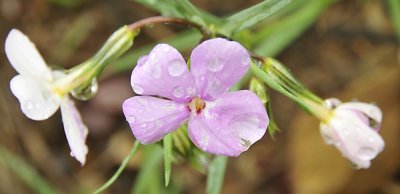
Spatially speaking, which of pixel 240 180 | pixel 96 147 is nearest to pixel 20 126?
pixel 96 147

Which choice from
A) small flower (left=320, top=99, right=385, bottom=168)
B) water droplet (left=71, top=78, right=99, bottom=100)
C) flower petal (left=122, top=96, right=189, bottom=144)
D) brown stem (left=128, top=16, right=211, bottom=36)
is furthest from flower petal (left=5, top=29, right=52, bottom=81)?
small flower (left=320, top=99, right=385, bottom=168)

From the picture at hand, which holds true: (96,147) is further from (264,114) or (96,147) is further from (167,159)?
(264,114)

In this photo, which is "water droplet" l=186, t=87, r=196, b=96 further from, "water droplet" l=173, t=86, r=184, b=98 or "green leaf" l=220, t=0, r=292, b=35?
"green leaf" l=220, t=0, r=292, b=35

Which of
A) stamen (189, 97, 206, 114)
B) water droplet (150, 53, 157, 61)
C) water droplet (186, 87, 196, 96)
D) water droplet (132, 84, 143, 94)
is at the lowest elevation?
stamen (189, 97, 206, 114)

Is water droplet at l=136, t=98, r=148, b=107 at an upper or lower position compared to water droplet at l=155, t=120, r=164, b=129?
upper

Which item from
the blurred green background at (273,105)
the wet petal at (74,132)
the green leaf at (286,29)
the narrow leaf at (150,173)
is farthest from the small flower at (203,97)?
the blurred green background at (273,105)

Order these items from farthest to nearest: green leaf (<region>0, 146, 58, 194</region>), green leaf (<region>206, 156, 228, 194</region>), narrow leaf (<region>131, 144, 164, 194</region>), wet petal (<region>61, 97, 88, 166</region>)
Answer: green leaf (<region>0, 146, 58, 194</region>) < narrow leaf (<region>131, 144, 164, 194</region>) < green leaf (<region>206, 156, 228, 194</region>) < wet petal (<region>61, 97, 88, 166</region>)
